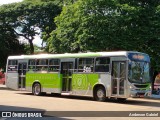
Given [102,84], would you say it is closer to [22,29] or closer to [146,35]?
[146,35]

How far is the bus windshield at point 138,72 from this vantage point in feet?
67.5

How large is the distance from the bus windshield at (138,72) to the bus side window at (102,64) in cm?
147

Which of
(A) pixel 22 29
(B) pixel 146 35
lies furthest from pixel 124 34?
(A) pixel 22 29

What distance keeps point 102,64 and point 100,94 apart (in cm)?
171

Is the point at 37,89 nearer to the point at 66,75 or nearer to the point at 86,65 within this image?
the point at 66,75

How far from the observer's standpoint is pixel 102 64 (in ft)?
71.6

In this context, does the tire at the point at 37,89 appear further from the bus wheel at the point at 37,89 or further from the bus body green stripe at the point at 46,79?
the bus body green stripe at the point at 46,79

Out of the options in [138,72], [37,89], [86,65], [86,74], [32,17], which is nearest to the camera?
[138,72]

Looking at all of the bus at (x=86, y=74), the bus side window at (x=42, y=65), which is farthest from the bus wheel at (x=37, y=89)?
the bus side window at (x=42, y=65)

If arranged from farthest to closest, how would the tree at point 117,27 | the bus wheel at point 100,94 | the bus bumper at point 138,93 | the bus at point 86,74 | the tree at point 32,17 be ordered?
the tree at point 32,17 < the tree at point 117,27 < the bus wheel at point 100,94 < the bus at point 86,74 < the bus bumper at point 138,93

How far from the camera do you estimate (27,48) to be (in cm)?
4725

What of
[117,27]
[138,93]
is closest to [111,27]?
[117,27]

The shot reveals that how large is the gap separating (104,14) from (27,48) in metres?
19.3

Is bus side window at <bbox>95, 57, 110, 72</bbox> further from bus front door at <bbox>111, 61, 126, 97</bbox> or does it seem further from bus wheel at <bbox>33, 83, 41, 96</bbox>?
bus wheel at <bbox>33, 83, 41, 96</bbox>
